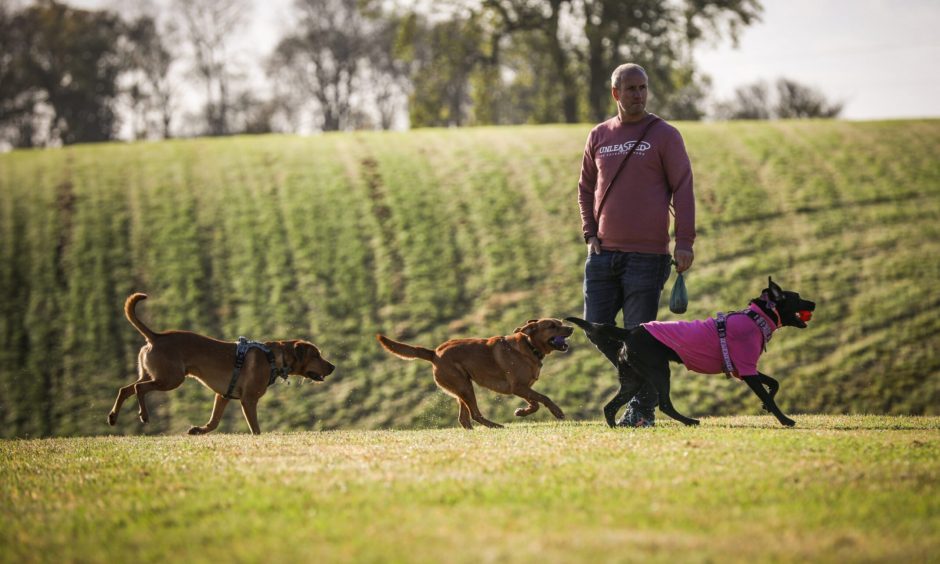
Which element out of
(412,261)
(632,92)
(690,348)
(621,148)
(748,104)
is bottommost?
(412,261)

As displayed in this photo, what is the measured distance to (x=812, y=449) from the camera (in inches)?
250

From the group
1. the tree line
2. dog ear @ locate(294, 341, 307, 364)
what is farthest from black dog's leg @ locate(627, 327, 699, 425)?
the tree line

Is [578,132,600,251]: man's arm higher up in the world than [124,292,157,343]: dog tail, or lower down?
higher up

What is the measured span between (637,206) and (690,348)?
132 centimetres

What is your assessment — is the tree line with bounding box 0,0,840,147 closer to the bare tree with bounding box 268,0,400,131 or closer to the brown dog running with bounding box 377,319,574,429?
the bare tree with bounding box 268,0,400,131

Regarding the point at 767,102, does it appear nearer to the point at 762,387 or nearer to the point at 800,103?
the point at 800,103

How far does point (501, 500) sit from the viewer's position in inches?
198

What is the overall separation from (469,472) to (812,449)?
2.37 metres

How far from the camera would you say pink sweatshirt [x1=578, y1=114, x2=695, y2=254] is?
809 cm

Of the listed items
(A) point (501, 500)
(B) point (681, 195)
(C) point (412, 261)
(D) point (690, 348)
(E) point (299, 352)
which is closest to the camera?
(A) point (501, 500)

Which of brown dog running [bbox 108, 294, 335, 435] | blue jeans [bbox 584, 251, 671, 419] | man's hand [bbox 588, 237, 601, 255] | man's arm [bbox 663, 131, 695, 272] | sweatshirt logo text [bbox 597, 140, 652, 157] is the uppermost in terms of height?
sweatshirt logo text [bbox 597, 140, 652, 157]

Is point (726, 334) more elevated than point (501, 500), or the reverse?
point (726, 334)

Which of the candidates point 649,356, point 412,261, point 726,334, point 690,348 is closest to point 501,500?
point 649,356

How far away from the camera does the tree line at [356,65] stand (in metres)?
37.6
